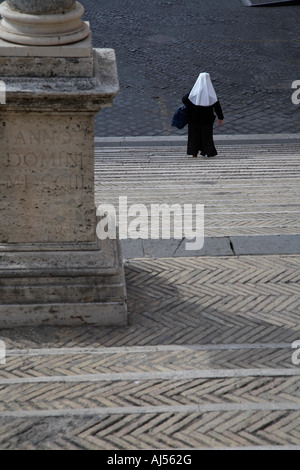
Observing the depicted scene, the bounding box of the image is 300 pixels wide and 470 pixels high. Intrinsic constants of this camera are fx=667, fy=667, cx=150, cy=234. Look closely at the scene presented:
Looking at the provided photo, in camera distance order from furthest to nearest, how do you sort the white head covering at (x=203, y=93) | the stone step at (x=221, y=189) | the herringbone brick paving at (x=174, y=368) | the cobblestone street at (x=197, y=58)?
the cobblestone street at (x=197, y=58) → the white head covering at (x=203, y=93) → the stone step at (x=221, y=189) → the herringbone brick paving at (x=174, y=368)

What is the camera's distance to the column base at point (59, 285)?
4.85m

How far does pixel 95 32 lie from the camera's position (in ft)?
61.6

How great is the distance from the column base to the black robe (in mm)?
6529

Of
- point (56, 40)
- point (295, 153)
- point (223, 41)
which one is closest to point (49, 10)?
point (56, 40)

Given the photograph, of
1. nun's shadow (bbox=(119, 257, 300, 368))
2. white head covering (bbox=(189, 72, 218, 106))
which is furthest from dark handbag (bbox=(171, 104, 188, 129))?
nun's shadow (bbox=(119, 257, 300, 368))

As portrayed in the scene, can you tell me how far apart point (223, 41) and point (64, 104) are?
15.1m

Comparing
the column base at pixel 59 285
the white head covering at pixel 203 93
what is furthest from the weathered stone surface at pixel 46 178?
the white head covering at pixel 203 93

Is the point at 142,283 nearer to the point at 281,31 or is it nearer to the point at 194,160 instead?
the point at 194,160

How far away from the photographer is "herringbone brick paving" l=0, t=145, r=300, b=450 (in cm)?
383

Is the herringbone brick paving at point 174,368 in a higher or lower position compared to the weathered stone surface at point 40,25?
lower

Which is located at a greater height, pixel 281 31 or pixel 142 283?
pixel 281 31

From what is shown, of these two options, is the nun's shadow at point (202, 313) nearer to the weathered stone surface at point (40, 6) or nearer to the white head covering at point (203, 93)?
the weathered stone surface at point (40, 6)

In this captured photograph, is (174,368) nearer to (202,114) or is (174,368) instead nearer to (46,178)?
(46,178)
